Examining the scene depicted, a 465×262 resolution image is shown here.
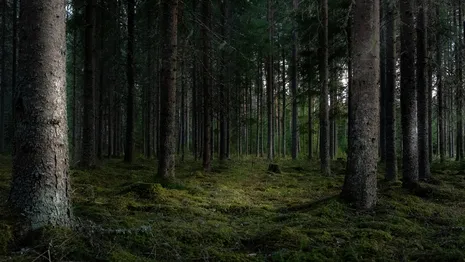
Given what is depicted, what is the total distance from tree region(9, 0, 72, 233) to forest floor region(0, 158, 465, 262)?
0.26 metres

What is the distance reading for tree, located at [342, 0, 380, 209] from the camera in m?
6.74

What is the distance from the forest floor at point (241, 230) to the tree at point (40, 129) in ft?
0.85

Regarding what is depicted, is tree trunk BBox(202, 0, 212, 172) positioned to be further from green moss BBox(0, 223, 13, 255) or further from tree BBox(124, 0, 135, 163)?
green moss BBox(0, 223, 13, 255)

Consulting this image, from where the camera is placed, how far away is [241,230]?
5641 mm

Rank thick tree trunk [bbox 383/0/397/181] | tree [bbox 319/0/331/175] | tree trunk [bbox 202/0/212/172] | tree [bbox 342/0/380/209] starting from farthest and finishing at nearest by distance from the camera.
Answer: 1. tree [bbox 319/0/331/175]
2. tree trunk [bbox 202/0/212/172]
3. thick tree trunk [bbox 383/0/397/181]
4. tree [bbox 342/0/380/209]

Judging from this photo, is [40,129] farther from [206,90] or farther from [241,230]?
[206,90]

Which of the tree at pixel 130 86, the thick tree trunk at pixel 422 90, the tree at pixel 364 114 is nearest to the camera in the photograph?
the tree at pixel 364 114

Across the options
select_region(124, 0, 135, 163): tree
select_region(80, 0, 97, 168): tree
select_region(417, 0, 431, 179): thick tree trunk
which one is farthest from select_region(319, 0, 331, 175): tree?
select_region(80, 0, 97, 168): tree

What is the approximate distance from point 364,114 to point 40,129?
5290 mm

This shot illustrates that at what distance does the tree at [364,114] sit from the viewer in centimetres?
674

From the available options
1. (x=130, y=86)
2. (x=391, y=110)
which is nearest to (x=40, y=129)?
(x=391, y=110)

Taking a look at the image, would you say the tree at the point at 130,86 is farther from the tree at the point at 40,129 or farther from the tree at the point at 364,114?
the tree at the point at 40,129

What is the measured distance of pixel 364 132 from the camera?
676 cm

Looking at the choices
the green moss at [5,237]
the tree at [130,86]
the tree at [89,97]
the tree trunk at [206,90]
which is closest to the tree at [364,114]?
the green moss at [5,237]
